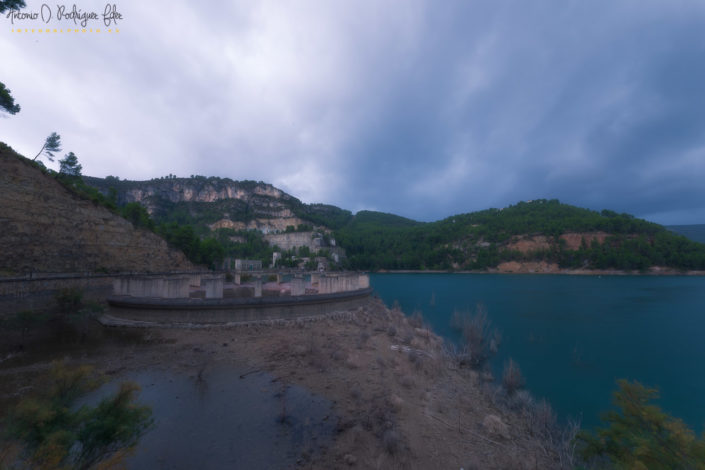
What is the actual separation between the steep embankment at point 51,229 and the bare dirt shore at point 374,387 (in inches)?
380

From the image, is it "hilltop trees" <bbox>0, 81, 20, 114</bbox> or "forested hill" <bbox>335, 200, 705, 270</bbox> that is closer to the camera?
"hilltop trees" <bbox>0, 81, 20, 114</bbox>

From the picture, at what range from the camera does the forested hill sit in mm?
57312

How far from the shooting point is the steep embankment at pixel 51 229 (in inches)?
521

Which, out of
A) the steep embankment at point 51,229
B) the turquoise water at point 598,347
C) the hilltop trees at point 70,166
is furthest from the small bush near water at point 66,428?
the hilltop trees at point 70,166

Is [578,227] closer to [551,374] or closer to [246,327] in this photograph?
[551,374]

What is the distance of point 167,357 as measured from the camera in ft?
25.2

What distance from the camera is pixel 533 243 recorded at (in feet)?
225

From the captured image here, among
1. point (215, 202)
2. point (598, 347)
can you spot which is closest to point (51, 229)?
point (598, 347)

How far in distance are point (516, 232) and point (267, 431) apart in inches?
3167

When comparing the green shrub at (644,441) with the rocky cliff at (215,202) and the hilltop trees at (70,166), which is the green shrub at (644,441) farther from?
the rocky cliff at (215,202)

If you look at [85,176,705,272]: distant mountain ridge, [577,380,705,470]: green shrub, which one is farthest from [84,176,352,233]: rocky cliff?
[577,380,705,470]: green shrub

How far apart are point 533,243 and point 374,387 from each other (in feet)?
248

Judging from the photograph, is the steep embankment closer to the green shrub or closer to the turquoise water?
the green shrub

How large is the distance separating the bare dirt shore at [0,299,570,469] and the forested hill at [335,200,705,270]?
63923mm
